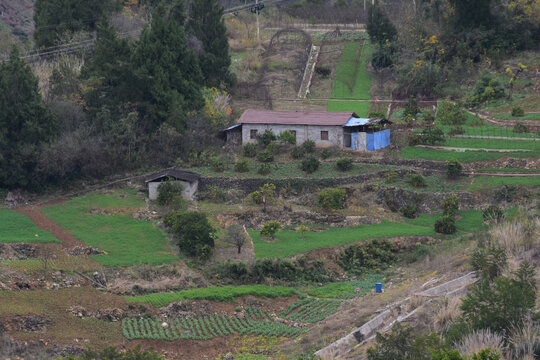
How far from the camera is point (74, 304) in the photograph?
89.2ft

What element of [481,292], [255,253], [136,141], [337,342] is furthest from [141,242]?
[481,292]

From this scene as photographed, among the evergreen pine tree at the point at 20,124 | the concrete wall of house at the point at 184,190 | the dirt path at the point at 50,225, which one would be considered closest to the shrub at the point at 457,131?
the concrete wall of house at the point at 184,190

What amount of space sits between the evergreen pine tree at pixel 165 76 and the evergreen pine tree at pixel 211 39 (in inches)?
152

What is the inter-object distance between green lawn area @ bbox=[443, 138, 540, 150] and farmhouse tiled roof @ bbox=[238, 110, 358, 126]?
5737 mm

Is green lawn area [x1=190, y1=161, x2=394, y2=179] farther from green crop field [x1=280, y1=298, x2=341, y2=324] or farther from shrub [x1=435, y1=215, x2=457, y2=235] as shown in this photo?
green crop field [x1=280, y1=298, x2=341, y2=324]

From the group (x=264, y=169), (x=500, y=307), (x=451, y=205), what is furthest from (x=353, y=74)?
(x=500, y=307)

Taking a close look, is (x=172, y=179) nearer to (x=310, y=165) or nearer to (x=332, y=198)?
(x=310, y=165)

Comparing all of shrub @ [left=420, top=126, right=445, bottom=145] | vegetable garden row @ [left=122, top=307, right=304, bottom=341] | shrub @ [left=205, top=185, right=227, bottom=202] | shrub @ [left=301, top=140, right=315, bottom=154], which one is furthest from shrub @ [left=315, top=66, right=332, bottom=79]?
vegetable garden row @ [left=122, top=307, right=304, bottom=341]

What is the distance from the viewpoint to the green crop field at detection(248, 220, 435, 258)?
34.0 m

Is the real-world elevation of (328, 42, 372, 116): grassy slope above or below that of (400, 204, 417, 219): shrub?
above

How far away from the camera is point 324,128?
44.2 metres

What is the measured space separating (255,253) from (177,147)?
1301 cm

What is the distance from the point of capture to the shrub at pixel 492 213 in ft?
116

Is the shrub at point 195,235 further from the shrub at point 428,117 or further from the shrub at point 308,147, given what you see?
the shrub at point 428,117
